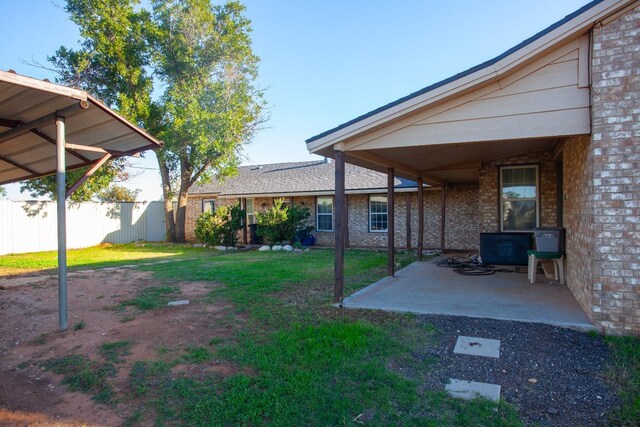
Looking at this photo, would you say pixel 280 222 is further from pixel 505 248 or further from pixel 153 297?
pixel 153 297

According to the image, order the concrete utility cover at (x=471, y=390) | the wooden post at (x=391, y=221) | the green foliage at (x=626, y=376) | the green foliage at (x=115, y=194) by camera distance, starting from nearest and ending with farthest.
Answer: the green foliage at (x=626, y=376) < the concrete utility cover at (x=471, y=390) < the wooden post at (x=391, y=221) < the green foliage at (x=115, y=194)

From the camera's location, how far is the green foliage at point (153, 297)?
677 cm

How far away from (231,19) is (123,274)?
48.0ft

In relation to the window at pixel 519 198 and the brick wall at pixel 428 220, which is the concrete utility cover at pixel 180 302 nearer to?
the window at pixel 519 198

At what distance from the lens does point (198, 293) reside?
7.77 metres

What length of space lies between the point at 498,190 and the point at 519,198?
515 millimetres

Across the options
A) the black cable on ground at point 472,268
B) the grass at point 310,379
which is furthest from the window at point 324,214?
the grass at point 310,379

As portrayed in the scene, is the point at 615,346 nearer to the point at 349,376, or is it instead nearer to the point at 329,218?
the point at 349,376

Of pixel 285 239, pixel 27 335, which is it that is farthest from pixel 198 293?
pixel 285 239

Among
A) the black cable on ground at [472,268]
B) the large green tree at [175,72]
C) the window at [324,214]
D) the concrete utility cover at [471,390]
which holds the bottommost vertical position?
the concrete utility cover at [471,390]

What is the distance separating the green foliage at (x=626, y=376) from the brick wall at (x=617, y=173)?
400 mm

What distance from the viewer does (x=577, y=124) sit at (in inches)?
200

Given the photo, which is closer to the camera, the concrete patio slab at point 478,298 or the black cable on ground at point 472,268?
the concrete patio slab at point 478,298

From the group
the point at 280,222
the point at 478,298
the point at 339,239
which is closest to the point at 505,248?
the point at 478,298
